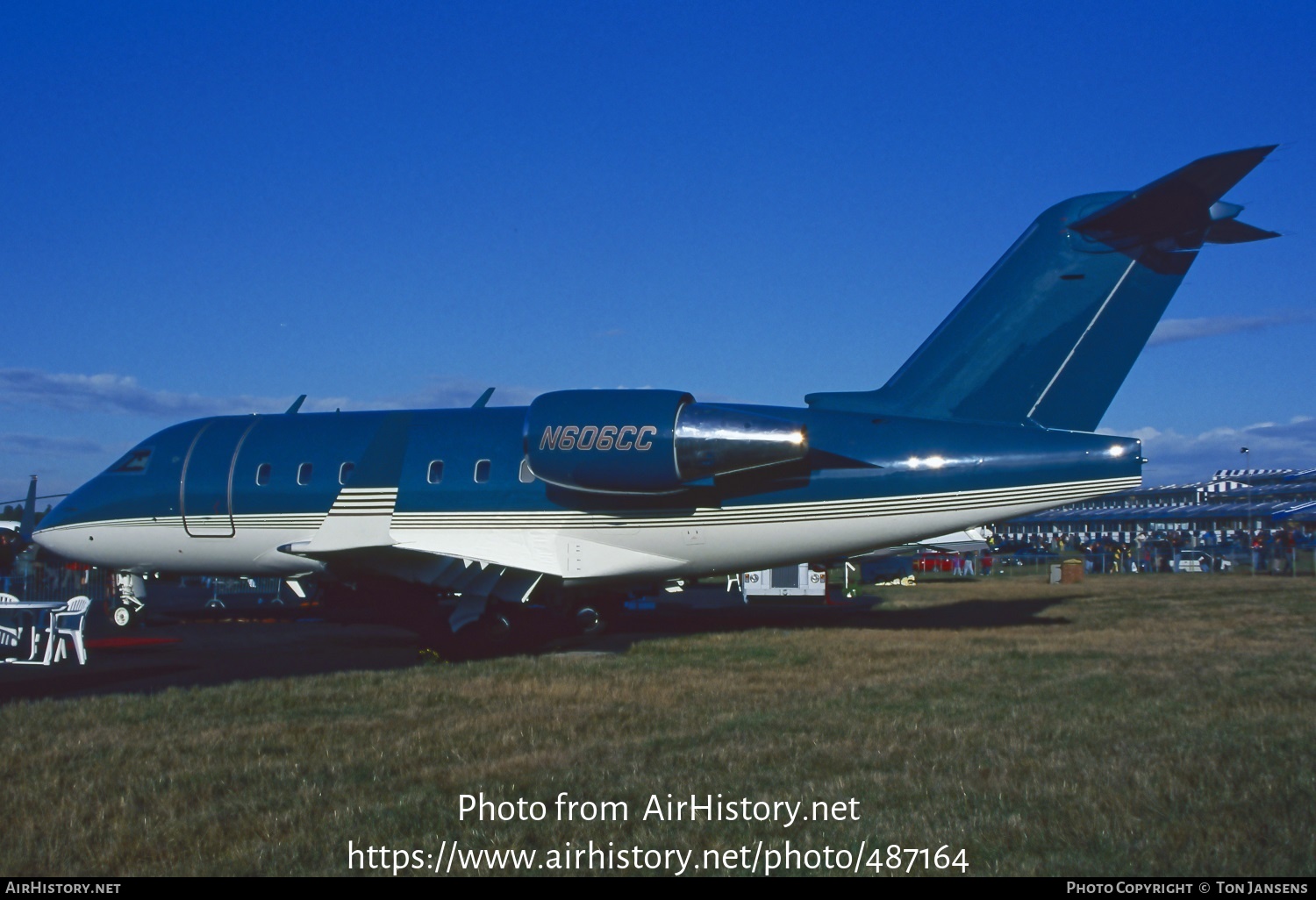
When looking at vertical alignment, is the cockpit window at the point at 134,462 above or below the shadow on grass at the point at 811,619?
above

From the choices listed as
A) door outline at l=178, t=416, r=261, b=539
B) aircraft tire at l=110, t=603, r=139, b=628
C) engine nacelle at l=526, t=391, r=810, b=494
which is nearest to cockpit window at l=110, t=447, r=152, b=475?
door outline at l=178, t=416, r=261, b=539

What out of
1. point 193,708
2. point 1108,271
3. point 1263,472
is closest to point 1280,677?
point 1108,271

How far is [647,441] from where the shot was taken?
44.8 feet

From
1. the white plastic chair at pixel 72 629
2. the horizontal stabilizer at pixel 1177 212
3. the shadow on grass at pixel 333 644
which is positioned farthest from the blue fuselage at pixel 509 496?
the white plastic chair at pixel 72 629

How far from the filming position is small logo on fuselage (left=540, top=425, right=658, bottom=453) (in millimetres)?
13695

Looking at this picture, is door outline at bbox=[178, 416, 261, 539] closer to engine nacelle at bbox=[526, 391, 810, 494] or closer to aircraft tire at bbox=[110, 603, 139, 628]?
aircraft tire at bbox=[110, 603, 139, 628]

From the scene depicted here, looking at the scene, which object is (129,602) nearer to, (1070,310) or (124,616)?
(124,616)

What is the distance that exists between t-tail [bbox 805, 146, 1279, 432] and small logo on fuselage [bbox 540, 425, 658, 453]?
11.7 ft

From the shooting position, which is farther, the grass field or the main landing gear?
the main landing gear

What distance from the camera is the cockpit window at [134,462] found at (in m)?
18.6

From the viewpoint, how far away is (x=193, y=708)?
9812 millimetres

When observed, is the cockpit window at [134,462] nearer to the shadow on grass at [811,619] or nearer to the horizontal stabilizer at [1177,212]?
the shadow on grass at [811,619]

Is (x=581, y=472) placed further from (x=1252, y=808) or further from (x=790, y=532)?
(x=1252, y=808)

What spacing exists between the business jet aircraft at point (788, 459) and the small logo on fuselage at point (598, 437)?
0.03 metres
